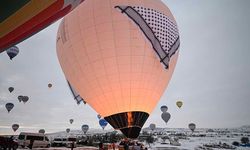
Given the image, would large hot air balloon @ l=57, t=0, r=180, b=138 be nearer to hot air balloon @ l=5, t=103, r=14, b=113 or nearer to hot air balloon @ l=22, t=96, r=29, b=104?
hot air balloon @ l=5, t=103, r=14, b=113

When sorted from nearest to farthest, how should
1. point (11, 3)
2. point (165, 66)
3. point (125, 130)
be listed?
point (11, 3) < point (125, 130) < point (165, 66)

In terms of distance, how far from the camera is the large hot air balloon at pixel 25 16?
13.0 ft

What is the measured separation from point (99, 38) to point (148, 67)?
10.2 feet

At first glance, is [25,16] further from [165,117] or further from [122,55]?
[165,117]

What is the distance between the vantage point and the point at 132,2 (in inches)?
528

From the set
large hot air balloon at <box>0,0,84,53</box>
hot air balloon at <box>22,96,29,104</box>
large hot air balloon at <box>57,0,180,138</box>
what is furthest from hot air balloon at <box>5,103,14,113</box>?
large hot air balloon at <box>0,0,84,53</box>

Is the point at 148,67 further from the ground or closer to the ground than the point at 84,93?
further from the ground

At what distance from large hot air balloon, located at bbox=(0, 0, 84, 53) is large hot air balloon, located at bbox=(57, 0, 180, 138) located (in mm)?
8145

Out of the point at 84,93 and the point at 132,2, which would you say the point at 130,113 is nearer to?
the point at 84,93

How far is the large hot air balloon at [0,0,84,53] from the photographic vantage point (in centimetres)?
397

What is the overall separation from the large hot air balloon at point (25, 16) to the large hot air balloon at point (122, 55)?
8145mm

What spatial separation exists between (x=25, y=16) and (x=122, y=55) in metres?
8.94

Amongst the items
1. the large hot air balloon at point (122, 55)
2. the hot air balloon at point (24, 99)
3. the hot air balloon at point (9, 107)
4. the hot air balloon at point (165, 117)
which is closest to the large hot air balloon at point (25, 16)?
the large hot air balloon at point (122, 55)

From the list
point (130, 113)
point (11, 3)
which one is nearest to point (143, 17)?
point (130, 113)
